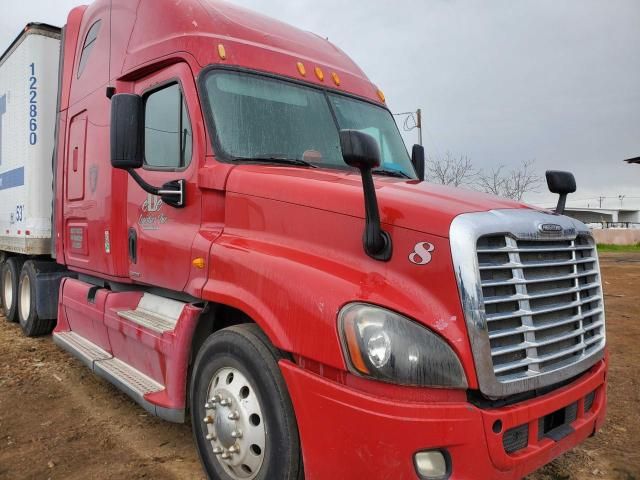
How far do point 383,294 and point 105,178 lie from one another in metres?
3.04

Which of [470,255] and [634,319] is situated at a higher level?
[470,255]

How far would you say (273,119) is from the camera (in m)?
3.48

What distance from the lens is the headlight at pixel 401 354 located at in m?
2.15

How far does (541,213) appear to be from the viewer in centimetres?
271

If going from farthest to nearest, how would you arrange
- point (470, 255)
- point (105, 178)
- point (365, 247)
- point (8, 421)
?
1. point (105, 178)
2. point (8, 421)
3. point (365, 247)
4. point (470, 255)

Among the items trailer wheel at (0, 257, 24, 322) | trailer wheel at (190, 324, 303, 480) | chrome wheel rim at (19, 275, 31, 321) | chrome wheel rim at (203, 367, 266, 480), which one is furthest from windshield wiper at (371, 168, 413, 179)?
trailer wheel at (0, 257, 24, 322)

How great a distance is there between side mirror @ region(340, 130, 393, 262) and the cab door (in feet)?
4.33

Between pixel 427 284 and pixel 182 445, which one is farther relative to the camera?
pixel 182 445

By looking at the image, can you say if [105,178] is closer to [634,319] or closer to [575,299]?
[575,299]

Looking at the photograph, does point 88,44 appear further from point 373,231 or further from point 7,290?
point 7,290

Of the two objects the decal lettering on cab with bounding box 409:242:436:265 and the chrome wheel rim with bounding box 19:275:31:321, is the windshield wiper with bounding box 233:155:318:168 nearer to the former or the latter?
the decal lettering on cab with bounding box 409:242:436:265

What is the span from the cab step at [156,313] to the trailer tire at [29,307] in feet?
9.70

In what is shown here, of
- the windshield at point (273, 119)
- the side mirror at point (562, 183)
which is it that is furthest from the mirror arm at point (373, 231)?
the side mirror at point (562, 183)

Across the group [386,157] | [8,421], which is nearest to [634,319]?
[386,157]
